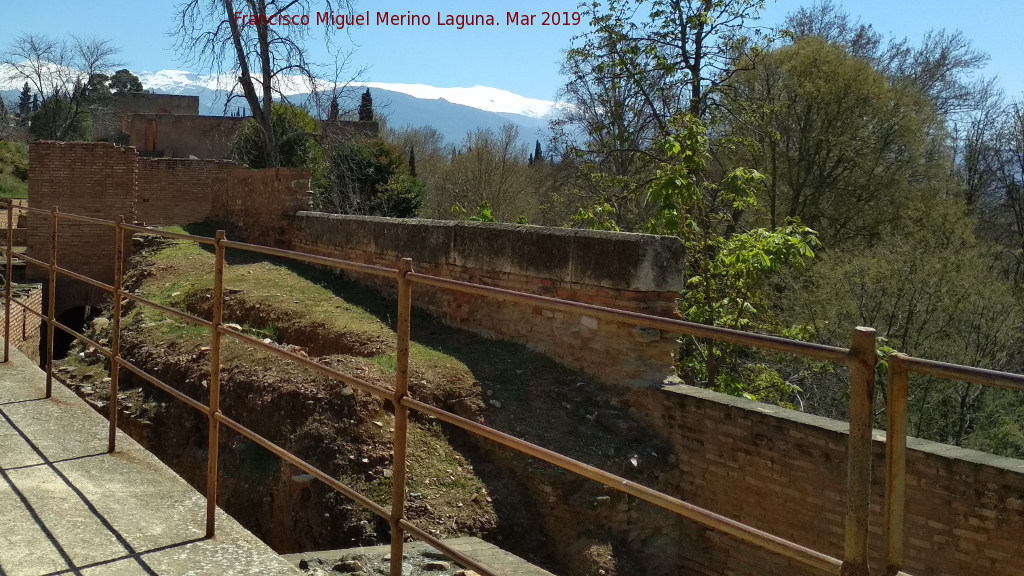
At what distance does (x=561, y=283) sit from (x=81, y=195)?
12403 millimetres

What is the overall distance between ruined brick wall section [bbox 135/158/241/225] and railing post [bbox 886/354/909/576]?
1974 centimetres

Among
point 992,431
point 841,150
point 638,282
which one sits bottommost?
point 992,431

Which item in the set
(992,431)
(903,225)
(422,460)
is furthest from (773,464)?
(903,225)

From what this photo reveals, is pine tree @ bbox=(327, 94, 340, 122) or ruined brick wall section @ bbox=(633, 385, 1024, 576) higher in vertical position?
pine tree @ bbox=(327, 94, 340, 122)

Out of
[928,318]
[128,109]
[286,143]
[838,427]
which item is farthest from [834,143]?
[128,109]

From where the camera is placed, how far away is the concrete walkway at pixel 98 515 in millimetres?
3258

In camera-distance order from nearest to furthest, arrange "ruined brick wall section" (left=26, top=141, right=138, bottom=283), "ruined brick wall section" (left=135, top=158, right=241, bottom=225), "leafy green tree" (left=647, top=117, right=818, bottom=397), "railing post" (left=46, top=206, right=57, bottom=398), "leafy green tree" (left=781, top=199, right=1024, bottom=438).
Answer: "railing post" (left=46, top=206, right=57, bottom=398) → "leafy green tree" (left=647, top=117, right=818, bottom=397) → "leafy green tree" (left=781, top=199, right=1024, bottom=438) → "ruined brick wall section" (left=26, top=141, right=138, bottom=283) → "ruined brick wall section" (left=135, top=158, right=241, bottom=225)

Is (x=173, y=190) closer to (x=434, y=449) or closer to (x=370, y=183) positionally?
(x=370, y=183)

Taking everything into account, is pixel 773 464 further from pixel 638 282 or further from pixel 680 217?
pixel 680 217

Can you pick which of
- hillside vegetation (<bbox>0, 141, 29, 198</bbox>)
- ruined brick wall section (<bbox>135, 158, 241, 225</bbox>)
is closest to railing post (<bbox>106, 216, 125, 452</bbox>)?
ruined brick wall section (<bbox>135, 158, 241, 225</bbox>)

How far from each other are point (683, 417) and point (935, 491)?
2.01 meters

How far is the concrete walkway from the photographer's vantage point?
3258 millimetres

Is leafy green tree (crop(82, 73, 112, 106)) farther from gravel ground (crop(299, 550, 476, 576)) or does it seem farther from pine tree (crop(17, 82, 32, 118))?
gravel ground (crop(299, 550, 476, 576))

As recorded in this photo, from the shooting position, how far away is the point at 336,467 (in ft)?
20.6
